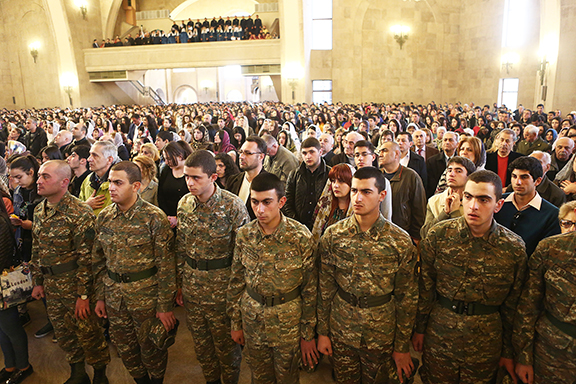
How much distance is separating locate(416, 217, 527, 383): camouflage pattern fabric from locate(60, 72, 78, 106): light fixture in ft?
87.2

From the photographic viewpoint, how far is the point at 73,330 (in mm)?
3078

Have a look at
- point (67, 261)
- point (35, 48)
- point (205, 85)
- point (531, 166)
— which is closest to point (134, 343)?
point (67, 261)

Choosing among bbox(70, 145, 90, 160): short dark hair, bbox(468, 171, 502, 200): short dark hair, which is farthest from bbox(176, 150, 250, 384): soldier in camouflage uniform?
bbox(70, 145, 90, 160): short dark hair

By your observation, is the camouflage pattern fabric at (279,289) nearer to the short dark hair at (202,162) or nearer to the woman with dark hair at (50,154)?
the short dark hair at (202,162)

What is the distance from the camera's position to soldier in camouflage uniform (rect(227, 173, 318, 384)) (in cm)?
239

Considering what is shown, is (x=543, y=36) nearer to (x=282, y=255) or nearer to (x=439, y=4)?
(x=439, y=4)

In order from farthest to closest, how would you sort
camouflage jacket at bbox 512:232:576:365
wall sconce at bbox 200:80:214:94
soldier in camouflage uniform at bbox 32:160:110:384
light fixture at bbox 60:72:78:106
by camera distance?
wall sconce at bbox 200:80:214:94
light fixture at bbox 60:72:78:106
soldier in camouflage uniform at bbox 32:160:110:384
camouflage jacket at bbox 512:232:576:365

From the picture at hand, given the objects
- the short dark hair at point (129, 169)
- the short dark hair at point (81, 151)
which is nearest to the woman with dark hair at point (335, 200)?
→ the short dark hair at point (129, 169)

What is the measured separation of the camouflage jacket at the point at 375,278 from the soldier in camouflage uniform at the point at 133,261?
1215 mm

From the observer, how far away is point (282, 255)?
2.39 metres

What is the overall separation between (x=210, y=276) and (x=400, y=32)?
2152 cm

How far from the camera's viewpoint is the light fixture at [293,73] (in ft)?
67.4

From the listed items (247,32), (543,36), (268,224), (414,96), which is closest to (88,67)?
(247,32)

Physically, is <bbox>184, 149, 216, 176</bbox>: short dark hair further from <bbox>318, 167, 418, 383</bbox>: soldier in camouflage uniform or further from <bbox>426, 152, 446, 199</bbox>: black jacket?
<bbox>426, 152, 446, 199</bbox>: black jacket
